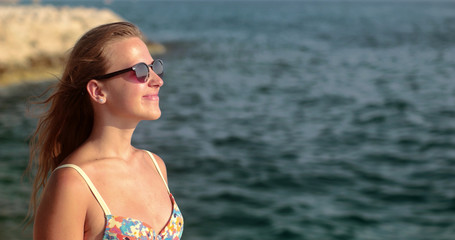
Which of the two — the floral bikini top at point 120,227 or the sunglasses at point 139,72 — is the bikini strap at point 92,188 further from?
the sunglasses at point 139,72

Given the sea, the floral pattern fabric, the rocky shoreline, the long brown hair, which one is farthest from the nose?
the rocky shoreline

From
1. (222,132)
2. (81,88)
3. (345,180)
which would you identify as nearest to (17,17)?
(222,132)

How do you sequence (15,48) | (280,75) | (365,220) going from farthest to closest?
(280,75) < (15,48) < (365,220)

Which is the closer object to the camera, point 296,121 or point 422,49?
point 296,121

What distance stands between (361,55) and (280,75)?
12005 mm

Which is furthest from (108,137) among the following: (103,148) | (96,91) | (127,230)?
(127,230)

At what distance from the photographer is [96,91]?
2.37 metres

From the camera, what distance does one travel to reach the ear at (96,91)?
2355 mm

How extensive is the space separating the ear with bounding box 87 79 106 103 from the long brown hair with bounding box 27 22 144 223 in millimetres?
32

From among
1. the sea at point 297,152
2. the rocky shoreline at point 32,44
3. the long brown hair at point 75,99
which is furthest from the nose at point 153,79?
the rocky shoreline at point 32,44

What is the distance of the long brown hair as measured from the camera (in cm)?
233

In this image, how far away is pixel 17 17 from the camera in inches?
1136

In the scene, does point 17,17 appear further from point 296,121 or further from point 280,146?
point 280,146

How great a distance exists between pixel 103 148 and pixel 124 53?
410 millimetres
